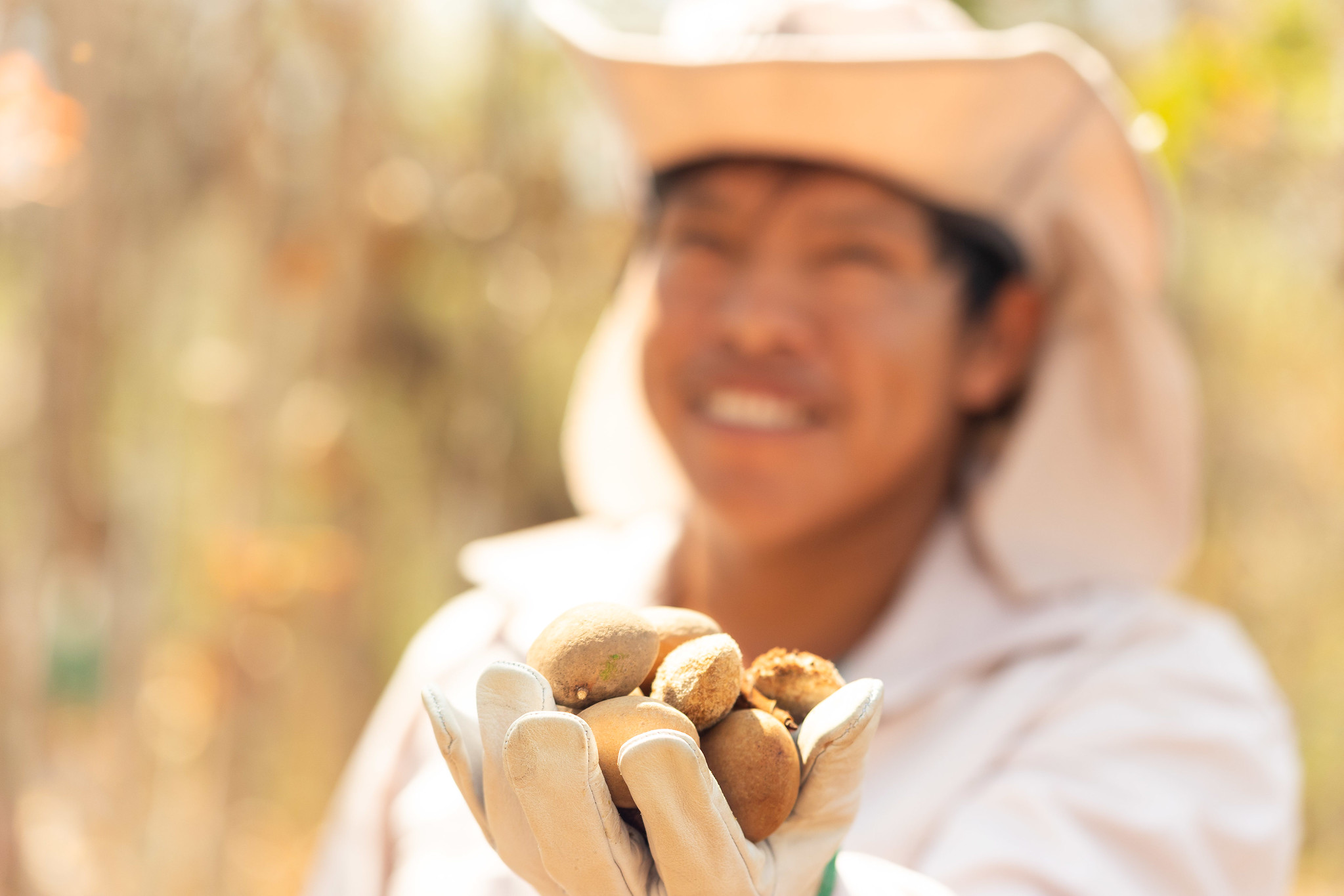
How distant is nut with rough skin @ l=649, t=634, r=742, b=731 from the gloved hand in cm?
5

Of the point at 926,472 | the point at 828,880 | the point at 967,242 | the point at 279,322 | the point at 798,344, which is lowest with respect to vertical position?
the point at 828,880

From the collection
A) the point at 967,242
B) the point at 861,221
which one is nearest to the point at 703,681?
the point at 861,221

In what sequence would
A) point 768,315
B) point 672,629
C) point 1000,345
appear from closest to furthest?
point 672,629 → point 768,315 → point 1000,345

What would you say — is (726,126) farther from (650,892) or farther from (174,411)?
(174,411)

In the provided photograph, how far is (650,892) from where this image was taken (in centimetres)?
75

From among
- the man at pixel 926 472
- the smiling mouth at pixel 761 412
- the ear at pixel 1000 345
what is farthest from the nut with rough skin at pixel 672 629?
the ear at pixel 1000 345

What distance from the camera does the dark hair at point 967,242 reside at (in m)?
1.41

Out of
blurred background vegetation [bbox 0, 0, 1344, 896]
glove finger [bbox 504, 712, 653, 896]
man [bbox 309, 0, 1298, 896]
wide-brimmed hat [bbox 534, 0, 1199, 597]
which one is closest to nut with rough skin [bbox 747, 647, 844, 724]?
glove finger [bbox 504, 712, 653, 896]

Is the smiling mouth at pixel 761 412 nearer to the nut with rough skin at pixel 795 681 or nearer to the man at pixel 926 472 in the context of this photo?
the man at pixel 926 472

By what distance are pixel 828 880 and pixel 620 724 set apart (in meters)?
0.23

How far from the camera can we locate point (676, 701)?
72cm

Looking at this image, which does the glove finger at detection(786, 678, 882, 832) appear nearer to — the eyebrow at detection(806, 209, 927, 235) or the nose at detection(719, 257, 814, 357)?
the nose at detection(719, 257, 814, 357)

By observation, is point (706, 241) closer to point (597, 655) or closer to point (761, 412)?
point (761, 412)

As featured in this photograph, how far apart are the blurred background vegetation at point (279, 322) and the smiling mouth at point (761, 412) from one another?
67cm
